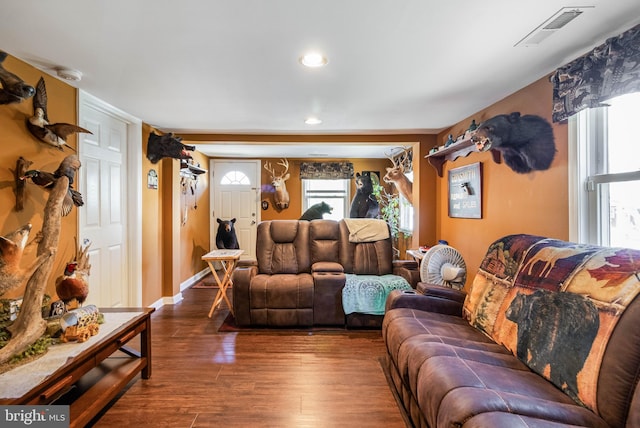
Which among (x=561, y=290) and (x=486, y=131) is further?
(x=486, y=131)

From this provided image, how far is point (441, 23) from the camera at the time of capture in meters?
1.54

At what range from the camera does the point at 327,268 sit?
129 inches

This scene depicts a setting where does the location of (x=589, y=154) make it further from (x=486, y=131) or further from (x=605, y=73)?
(x=486, y=131)

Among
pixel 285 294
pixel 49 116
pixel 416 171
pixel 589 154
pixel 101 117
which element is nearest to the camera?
pixel 589 154

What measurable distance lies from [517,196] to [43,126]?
3618 mm

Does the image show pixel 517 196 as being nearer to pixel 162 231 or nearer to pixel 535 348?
pixel 535 348

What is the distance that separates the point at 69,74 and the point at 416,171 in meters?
3.59

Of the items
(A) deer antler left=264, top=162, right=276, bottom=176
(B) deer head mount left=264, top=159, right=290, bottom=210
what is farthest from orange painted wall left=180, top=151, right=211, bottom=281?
(B) deer head mount left=264, top=159, right=290, bottom=210

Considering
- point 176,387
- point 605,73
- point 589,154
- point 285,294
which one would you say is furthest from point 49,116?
point 589,154

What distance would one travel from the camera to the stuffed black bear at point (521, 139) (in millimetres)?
2170

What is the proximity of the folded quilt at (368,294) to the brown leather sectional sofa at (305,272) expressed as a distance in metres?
0.07

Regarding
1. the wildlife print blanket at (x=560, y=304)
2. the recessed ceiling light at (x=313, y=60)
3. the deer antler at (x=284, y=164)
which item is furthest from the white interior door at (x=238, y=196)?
the wildlife print blanket at (x=560, y=304)

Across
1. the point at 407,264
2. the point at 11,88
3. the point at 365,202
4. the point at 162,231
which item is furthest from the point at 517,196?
the point at 162,231

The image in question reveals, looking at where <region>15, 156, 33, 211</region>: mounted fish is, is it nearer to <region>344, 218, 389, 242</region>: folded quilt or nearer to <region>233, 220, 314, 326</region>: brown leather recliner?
<region>233, 220, 314, 326</region>: brown leather recliner
